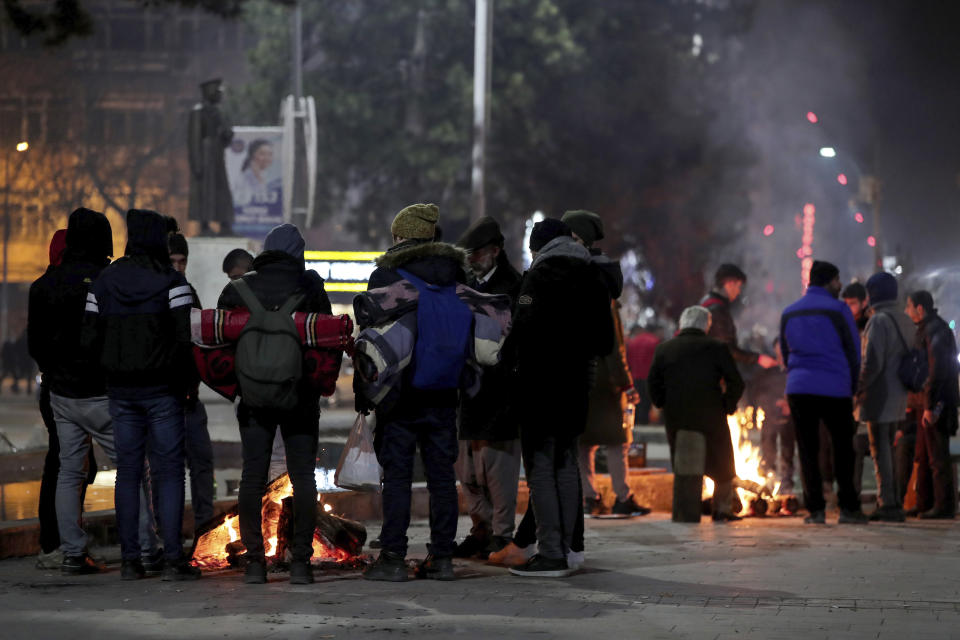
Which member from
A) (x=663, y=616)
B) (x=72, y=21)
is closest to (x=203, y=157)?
(x=72, y=21)

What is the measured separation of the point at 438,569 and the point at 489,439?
3.31 ft

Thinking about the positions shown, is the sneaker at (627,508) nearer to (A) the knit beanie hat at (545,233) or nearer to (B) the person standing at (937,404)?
(B) the person standing at (937,404)

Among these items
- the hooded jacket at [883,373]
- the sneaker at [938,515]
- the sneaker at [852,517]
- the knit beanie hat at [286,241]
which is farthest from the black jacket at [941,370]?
the knit beanie hat at [286,241]

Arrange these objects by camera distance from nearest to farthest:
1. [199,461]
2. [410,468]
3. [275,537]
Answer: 1. [410,468]
2. [275,537]
3. [199,461]

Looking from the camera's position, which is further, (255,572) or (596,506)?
(596,506)

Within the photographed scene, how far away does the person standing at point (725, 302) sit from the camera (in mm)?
12336

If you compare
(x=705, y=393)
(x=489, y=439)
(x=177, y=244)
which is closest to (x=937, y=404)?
(x=705, y=393)

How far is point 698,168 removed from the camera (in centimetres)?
4531

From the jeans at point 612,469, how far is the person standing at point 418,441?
3.48m

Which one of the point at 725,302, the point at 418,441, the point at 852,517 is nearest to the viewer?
the point at 418,441

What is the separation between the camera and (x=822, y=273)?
11.7 meters

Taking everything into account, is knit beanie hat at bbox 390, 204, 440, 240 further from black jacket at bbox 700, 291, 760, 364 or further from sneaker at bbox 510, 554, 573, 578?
black jacket at bbox 700, 291, 760, 364

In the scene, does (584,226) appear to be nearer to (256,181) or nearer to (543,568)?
(543,568)

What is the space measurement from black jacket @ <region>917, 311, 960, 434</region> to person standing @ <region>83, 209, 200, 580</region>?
6114 millimetres
